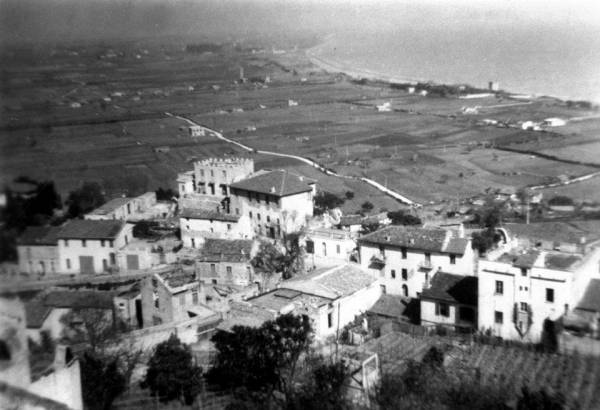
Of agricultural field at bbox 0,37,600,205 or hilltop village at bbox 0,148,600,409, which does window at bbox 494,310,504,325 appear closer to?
hilltop village at bbox 0,148,600,409

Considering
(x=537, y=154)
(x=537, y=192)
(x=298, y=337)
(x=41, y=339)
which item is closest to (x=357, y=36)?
(x=537, y=154)

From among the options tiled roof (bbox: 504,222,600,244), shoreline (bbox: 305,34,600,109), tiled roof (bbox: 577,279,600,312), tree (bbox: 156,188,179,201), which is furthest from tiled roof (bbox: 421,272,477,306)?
shoreline (bbox: 305,34,600,109)

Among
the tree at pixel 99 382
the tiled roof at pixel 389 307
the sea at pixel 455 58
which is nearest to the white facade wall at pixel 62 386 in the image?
the tree at pixel 99 382

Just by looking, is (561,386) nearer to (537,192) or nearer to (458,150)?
(537,192)

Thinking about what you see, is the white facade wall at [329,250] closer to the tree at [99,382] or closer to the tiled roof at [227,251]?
the tiled roof at [227,251]

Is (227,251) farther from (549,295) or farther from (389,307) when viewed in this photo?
(549,295)
